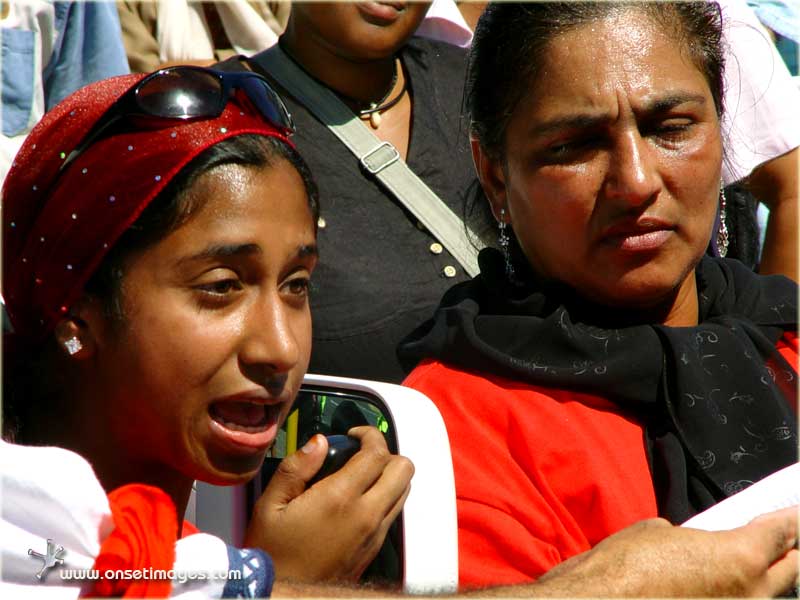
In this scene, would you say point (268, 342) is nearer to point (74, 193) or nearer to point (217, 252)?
point (217, 252)

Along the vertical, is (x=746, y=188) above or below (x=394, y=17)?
below

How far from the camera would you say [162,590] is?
1.73m

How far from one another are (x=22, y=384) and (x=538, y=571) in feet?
3.12

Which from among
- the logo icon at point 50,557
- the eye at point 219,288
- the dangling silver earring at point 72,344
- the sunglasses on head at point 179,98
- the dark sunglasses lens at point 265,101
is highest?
the sunglasses on head at point 179,98

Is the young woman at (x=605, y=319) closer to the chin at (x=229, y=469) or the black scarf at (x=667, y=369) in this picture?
the black scarf at (x=667, y=369)

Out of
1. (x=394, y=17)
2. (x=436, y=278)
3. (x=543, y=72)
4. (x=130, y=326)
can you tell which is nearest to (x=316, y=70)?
(x=394, y=17)

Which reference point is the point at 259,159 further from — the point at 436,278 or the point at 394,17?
the point at 394,17

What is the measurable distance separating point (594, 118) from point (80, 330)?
1066 millimetres

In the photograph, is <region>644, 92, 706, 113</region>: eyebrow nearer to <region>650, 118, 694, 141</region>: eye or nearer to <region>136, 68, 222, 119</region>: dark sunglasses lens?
<region>650, 118, 694, 141</region>: eye

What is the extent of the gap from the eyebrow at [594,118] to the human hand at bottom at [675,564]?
0.80 meters

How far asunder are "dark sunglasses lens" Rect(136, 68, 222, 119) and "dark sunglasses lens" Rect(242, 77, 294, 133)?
0.07 meters

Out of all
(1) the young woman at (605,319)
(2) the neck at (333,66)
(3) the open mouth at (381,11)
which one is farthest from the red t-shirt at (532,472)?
(3) the open mouth at (381,11)

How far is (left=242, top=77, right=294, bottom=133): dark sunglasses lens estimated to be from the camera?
217cm

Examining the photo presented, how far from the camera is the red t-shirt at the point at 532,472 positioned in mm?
2164
